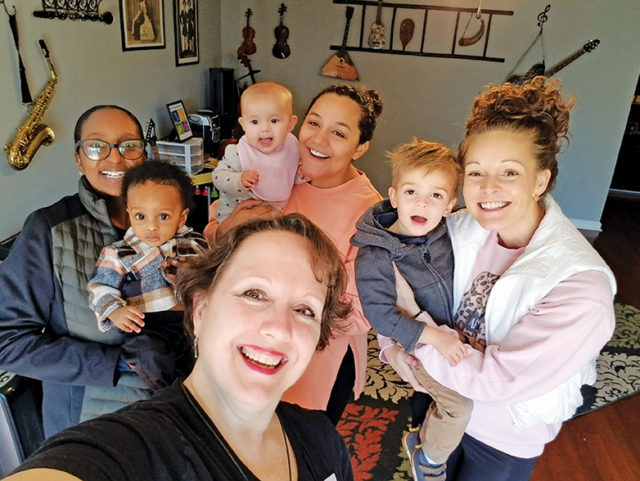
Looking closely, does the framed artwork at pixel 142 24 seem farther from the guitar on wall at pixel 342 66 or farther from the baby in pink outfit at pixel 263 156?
the guitar on wall at pixel 342 66

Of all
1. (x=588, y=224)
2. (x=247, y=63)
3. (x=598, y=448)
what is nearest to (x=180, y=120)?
(x=247, y=63)

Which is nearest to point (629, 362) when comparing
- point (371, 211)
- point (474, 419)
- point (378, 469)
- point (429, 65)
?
point (378, 469)

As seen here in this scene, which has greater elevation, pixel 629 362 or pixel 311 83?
pixel 311 83

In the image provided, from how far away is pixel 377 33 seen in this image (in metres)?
4.77

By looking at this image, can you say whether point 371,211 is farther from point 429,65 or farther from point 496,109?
point 429,65

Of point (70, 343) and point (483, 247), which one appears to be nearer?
point (70, 343)

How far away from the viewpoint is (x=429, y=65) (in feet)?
16.0

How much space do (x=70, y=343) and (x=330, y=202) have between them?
872 millimetres

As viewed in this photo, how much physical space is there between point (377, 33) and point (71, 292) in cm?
434

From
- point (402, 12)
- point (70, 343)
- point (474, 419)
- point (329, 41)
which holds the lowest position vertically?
point (474, 419)

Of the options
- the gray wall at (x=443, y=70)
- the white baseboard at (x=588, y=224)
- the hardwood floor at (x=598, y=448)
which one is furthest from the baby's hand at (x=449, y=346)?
the white baseboard at (x=588, y=224)

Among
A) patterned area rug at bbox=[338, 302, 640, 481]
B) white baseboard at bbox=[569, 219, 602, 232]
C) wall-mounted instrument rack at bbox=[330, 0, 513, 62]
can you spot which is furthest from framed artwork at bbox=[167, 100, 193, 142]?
white baseboard at bbox=[569, 219, 602, 232]

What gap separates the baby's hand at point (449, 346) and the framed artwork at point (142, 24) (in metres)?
2.74

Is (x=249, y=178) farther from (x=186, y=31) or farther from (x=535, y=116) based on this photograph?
(x=186, y=31)
